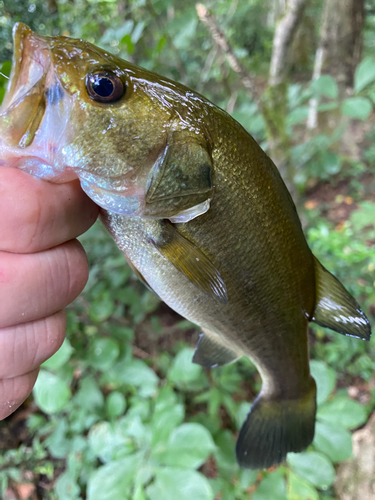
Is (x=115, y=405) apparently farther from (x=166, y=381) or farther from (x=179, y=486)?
(x=179, y=486)

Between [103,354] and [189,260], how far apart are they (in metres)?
0.88

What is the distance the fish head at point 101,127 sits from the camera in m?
0.48

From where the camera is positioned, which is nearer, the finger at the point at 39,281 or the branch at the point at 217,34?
the finger at the point at 39,281

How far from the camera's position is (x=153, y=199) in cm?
56

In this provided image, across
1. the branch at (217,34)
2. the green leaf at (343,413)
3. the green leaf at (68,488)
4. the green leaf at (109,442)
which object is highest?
the branch at (217,34)

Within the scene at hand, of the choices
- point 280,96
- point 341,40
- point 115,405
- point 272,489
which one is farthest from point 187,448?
point 341,40

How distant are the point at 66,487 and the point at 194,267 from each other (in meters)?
1.48

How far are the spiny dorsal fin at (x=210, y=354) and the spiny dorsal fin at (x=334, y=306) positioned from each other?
0.27 meters

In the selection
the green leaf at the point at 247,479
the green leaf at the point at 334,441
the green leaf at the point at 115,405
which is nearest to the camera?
the green leaf at the point at 334,441

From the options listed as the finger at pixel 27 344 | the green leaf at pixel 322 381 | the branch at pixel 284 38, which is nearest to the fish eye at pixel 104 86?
the finger at pixel 27 344

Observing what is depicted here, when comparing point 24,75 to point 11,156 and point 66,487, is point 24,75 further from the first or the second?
point 66,487

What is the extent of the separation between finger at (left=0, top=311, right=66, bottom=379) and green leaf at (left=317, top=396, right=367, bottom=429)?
103 cm

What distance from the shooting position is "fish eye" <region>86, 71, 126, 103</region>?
1.64ft

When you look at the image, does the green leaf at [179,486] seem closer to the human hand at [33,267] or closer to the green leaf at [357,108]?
the human hand at [33,267]
